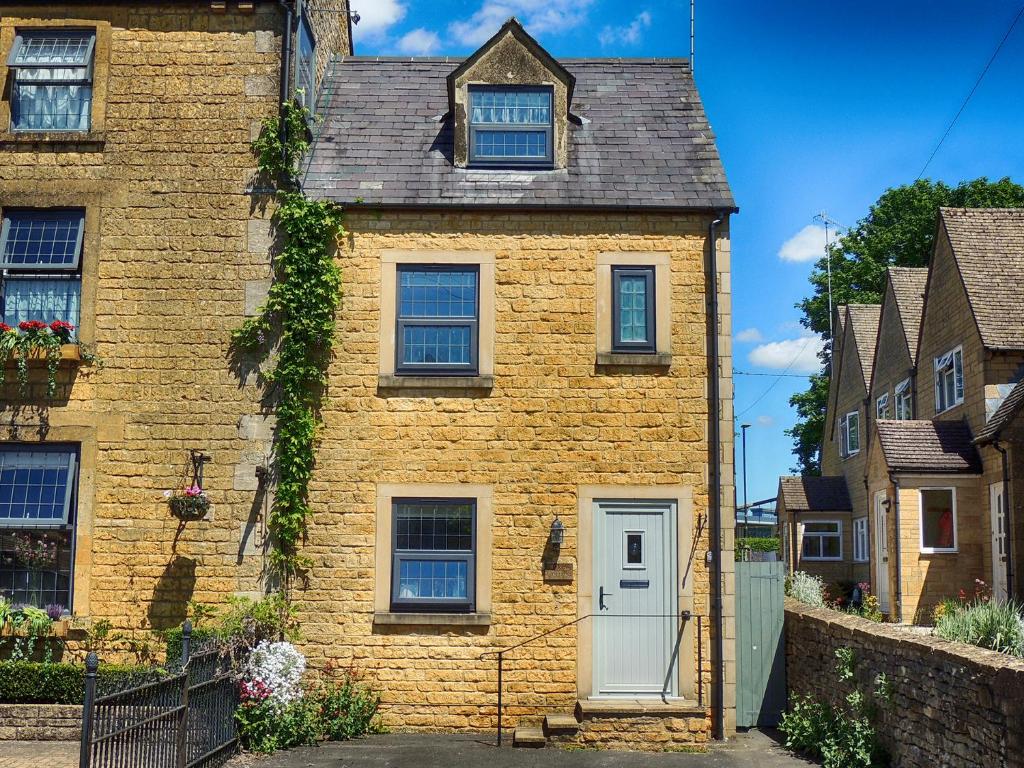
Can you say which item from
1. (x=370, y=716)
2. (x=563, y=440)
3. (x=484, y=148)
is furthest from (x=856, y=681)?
(x=484, y=148)

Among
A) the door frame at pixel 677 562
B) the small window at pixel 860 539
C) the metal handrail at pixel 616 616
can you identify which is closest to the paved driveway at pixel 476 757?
the metal handrail at pixel 616 616

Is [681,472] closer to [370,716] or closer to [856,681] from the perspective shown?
[856,681]

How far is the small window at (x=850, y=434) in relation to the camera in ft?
111

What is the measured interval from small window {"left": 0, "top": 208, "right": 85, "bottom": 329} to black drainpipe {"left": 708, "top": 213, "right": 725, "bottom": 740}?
8.08 m

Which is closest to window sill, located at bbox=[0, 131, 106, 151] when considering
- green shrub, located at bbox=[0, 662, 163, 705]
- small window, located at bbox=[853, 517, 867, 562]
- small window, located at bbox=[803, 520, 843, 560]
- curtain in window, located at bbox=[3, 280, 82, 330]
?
curtain in window, located at bbox=[3, 280, 82, 330]

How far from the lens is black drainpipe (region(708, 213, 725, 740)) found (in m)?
12.8

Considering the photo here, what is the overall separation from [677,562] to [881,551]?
1245 cm

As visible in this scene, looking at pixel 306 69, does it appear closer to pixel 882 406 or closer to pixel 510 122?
pixel 510 122

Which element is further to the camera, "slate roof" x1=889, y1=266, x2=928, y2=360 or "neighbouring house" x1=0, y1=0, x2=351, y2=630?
"slate roof" x1=889, y1=266, x2=928, y2=360

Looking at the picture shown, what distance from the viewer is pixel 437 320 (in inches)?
528

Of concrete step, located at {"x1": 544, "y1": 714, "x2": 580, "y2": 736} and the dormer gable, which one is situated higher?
the dormer gable

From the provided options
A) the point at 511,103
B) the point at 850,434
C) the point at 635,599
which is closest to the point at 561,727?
the point at 635,599

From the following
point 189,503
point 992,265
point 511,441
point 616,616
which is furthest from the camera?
point 992,265

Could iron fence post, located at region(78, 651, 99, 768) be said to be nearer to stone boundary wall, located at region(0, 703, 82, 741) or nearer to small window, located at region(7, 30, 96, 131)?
stone boundary wall, located at region(0, 703, 82, 741)
